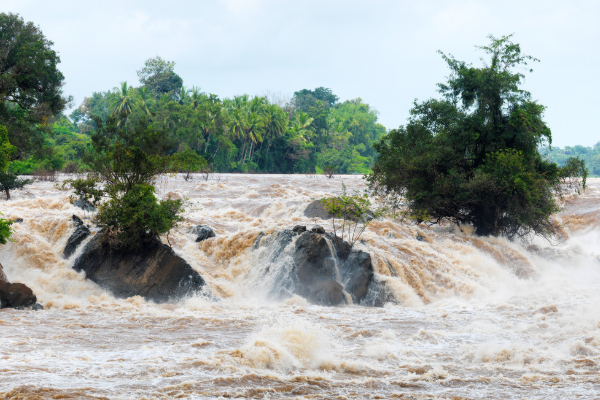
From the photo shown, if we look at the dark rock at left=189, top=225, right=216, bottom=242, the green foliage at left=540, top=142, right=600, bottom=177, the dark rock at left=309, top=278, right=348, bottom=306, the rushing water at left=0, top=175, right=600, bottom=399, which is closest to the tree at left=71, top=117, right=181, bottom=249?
the rushing water at left=0, top=175, right=600, bottom=399

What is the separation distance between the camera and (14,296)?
36.8ft

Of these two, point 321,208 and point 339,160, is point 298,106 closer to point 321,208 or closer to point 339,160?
point 339,160

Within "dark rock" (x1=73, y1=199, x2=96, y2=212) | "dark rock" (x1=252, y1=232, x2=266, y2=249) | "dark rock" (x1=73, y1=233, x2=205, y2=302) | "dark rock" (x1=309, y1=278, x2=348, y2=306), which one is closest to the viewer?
"dark rock" (x1=309, y1=278, x2=348, y2=306)

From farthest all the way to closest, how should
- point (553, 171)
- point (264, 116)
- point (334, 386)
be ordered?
point (264, 116)
point (553, 171)
point (334, 386)

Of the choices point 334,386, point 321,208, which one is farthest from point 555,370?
point 321,208

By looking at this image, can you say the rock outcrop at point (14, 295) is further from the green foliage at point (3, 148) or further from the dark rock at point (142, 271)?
the green foliage at point (3, 148)

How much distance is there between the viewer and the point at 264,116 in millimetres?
56906

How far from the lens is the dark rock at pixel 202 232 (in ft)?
51.9

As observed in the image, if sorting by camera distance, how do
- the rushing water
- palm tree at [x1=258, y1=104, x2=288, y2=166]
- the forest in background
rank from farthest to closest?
palm tree at [x1=258, y1=104, x2=288, y2=166], the forest in background, the rushing water

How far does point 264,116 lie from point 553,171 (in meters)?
40.7

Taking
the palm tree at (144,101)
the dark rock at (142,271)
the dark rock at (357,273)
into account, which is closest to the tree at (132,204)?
the dark rock at (142,271)

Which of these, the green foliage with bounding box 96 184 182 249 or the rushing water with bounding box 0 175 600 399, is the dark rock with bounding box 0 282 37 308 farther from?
the green foliage with bounding box 96 184 182 249

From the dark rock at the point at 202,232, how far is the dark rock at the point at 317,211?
4733mm

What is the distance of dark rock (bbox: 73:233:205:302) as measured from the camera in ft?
42.2
